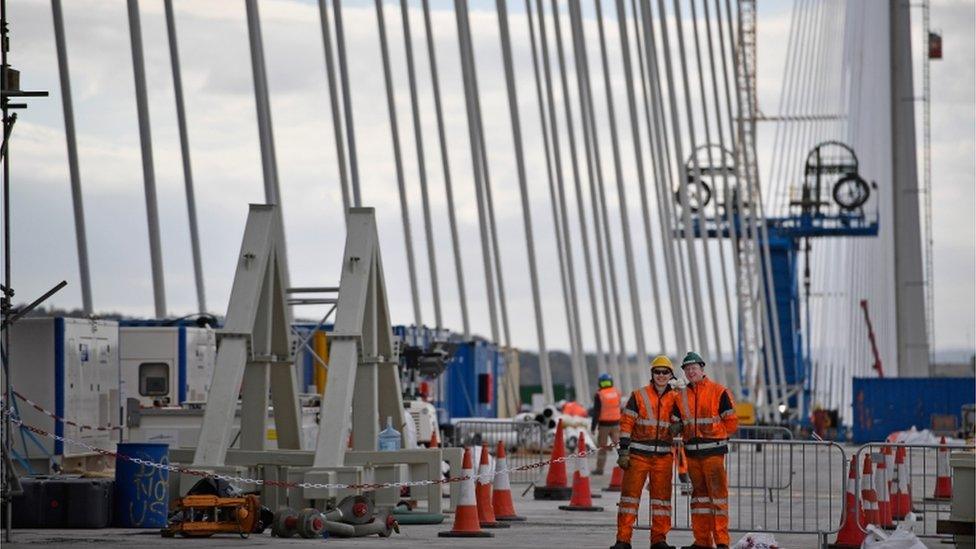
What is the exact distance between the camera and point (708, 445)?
15586 mm

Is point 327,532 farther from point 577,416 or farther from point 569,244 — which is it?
point 569,244

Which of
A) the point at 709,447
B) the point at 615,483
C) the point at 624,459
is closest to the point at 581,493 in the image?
the point at 615,483

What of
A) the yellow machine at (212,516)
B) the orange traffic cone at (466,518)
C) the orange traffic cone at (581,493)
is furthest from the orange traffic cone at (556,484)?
the yellow machine at (212,516)

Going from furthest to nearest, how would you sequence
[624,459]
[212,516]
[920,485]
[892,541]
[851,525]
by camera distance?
[920,485]
[851,525]
[212,516]
[624,459]
[892,541]

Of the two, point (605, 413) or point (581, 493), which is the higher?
point (605, 413)

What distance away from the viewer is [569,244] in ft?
176

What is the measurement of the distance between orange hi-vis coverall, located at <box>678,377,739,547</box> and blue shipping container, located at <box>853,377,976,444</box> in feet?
124

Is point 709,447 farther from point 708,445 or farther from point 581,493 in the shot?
point 581,493

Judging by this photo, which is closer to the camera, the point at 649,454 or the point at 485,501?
the point at 649,454

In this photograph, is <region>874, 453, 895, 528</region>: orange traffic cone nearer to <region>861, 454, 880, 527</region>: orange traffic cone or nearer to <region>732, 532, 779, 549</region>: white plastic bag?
<region>861, 454, 880, 527</region>: orange traffic cone

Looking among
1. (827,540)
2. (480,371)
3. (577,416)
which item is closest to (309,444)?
(827,540)

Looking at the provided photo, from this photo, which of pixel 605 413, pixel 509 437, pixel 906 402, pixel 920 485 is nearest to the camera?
pixel 920 485

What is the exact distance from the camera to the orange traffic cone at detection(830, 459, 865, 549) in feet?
55.4

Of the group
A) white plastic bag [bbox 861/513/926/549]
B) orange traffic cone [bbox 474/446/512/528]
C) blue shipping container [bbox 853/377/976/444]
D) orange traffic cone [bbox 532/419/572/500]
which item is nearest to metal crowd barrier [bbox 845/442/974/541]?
white plastic bag [bbox 861/513/926/549]
